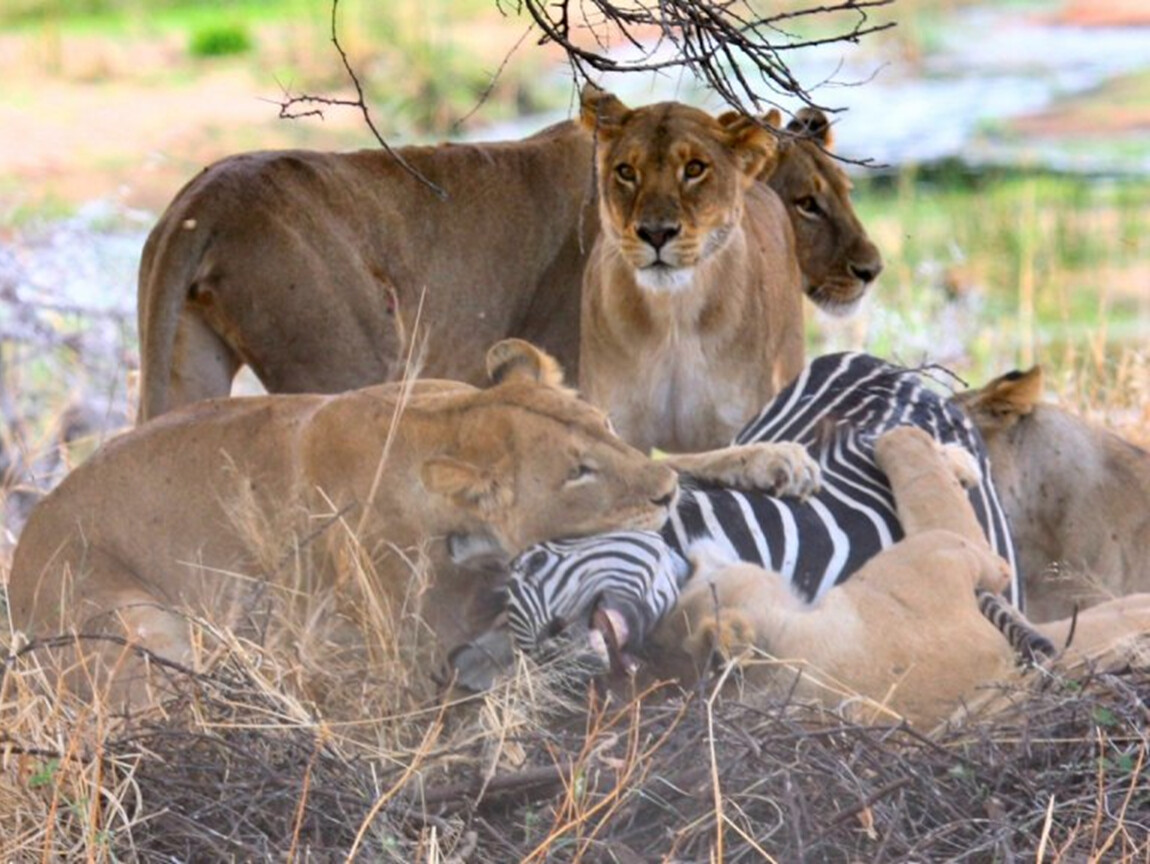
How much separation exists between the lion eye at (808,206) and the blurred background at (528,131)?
3.87 ft

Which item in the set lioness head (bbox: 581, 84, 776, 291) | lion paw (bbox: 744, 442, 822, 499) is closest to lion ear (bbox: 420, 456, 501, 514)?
lion paw (bbox: 744, 442, 822, 499)

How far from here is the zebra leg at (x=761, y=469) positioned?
4.24 metres

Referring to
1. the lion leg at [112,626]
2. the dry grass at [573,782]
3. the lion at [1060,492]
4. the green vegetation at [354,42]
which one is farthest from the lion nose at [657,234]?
the green vegetation at [354,42]

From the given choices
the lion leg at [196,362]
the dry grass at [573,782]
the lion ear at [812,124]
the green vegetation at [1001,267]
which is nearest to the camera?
the dry grass at [573,782]

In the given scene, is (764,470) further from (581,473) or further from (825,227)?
(825,227)

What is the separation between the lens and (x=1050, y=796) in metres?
3.28

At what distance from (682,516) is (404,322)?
1.48m

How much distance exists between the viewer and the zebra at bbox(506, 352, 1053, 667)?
375 centimetres

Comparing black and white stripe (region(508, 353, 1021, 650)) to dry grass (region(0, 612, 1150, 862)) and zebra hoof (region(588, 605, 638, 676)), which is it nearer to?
zebra hoof (region(588, 605, 638, 676))

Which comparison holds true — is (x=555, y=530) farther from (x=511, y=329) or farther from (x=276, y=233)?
(x=511, y=329)

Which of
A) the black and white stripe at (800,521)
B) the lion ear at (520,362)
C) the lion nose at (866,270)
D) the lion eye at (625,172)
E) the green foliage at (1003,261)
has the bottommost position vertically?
the green foliage at (1003,261)

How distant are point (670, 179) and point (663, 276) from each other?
0.70 feet

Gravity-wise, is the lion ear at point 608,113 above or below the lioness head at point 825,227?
above

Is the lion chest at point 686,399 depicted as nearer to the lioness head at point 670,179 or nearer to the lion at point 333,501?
the lioness head at point 670,179
